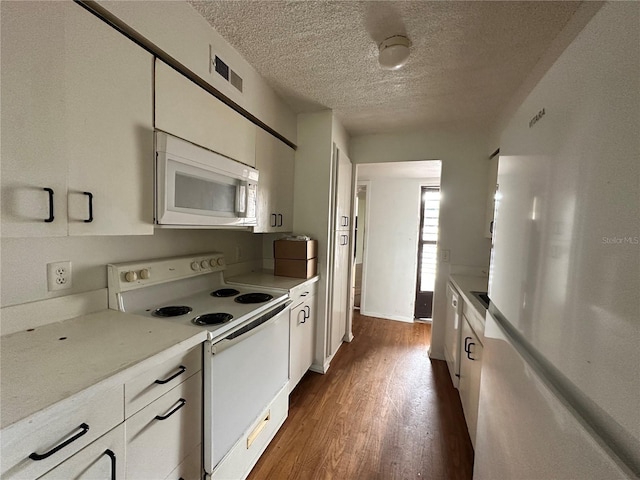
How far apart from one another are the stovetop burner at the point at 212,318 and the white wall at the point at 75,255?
1.58ft

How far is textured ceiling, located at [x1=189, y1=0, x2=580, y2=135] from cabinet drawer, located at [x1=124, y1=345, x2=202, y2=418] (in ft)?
5.25

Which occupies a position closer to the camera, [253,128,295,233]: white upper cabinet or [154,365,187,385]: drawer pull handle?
[154,365,187,385]: drawer pull handle

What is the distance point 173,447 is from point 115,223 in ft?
2.95

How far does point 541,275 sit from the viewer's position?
25.4 inches

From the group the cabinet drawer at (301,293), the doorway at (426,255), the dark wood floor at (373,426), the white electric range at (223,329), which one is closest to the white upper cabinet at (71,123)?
the white electric range at (223,329)

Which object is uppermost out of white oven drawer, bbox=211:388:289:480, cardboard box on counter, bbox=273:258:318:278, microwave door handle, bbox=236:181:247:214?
microwave door handle, bbox=236:181:247:214

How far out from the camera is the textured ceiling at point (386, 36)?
48.0 inches

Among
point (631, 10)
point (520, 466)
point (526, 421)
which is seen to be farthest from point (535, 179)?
point (520, 466)

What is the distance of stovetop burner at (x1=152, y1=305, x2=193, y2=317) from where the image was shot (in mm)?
1337

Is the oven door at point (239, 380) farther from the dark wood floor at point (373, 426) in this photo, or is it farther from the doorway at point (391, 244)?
the doorway at point (391, 244)

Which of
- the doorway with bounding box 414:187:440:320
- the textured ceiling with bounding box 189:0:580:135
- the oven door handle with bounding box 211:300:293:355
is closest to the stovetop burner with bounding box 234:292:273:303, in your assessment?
the oven door handle with bounding box 211:300:293:355

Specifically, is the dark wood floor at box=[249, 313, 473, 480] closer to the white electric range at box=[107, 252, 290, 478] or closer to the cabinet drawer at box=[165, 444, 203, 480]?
the white electric range at box=[107, 252, 290, 478]

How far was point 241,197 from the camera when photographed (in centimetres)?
168

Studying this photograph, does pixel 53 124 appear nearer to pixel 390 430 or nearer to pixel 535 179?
pixel 535 179
